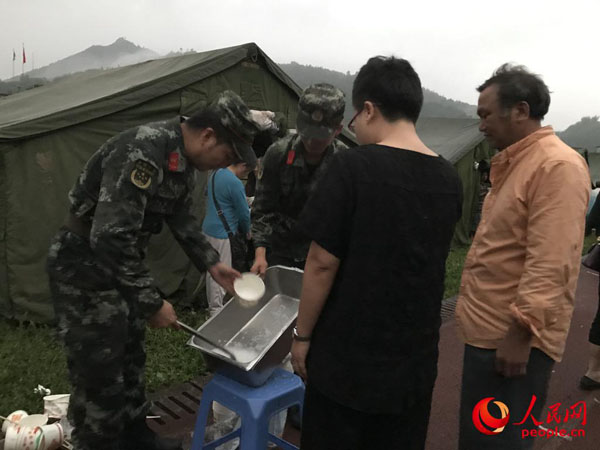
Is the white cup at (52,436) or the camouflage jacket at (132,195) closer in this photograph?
the camouflage jacket at (132,195)

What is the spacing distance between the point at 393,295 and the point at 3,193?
3.72 metres

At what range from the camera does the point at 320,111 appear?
2432 mm

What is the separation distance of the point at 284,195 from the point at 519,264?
4.43 feet

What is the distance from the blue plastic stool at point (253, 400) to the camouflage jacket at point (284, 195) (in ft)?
2.46

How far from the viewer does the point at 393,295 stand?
1.42m

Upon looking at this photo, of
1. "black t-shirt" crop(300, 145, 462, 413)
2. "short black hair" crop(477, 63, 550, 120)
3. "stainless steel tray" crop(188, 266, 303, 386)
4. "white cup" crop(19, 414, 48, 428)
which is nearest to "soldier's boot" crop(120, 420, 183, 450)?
"white cup" crop(19, 414, 48, 428)

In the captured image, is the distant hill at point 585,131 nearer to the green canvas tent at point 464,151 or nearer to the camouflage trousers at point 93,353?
the green canvas tent at point 464,151

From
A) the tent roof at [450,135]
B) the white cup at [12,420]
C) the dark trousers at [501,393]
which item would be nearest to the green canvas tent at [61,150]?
the white cup at [12,420]

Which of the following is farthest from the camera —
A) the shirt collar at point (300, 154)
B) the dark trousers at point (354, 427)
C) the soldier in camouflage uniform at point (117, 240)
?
the shirt collar at point (300, 154)

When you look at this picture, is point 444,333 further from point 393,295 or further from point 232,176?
point 393,295

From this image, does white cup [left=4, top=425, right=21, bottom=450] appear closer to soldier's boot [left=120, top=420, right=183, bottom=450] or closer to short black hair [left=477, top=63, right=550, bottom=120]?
soldier's boot [left=120, top=420, right=183, bottom=450]

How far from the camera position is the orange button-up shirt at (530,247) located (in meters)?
1.56

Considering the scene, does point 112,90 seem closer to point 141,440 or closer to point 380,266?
point 141,440

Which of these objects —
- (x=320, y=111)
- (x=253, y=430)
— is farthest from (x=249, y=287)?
(x=320, y=111)
